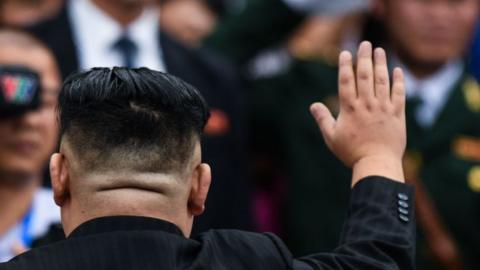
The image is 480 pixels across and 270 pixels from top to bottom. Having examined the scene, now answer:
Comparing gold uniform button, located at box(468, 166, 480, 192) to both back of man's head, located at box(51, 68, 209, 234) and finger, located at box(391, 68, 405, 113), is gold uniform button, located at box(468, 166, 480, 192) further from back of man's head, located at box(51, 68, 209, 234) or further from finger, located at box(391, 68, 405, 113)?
back of man's head, located at box(51, 68, 209, 234)

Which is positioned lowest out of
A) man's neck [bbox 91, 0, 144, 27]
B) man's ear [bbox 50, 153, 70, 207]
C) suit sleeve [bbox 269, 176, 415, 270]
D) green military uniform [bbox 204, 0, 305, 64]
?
green military uniform [bbox 204, 0, 305, 64]

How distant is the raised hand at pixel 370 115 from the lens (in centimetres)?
253

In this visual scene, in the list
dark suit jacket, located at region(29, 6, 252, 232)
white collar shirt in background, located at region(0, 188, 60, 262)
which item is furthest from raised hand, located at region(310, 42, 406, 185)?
dark suit jacket, located at region(29, 6, 252, 232)

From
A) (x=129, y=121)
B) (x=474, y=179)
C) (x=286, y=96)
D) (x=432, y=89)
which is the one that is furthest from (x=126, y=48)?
(x=129, y=121)

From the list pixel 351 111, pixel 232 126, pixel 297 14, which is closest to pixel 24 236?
pixel 232 126

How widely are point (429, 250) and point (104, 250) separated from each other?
2.65m

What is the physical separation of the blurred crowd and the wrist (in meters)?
1.66

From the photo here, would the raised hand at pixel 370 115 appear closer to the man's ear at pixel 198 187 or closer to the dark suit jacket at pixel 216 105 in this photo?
the man's ear at pixel 198 187

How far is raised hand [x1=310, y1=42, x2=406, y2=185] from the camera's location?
99.6 inches

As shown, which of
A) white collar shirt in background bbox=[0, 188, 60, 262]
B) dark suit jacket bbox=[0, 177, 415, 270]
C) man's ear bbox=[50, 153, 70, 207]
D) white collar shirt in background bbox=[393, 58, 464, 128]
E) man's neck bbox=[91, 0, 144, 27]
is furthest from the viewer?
white collar shirt in background bbox=[393, 58, 464, 128]

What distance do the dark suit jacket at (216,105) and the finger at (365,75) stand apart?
74.3 inches

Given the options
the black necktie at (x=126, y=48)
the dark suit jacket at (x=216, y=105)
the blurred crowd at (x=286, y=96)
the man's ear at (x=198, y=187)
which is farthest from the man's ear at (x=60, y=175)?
the black necktie at (x=126, y=48)

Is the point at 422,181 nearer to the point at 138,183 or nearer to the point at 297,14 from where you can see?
the point at 297,14

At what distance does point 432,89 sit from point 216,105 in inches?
39.2
